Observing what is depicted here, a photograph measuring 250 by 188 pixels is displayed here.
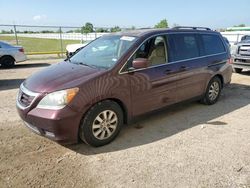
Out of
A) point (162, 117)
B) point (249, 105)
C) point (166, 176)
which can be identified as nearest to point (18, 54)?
point (162, 117)

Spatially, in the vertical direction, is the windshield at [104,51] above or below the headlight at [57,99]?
above

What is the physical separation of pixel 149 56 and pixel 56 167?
94.5 inches

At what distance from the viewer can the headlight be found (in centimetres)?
369

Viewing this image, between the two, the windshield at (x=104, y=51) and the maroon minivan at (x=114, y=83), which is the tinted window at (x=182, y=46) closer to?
the maroon minivan at (x=114, y=83)

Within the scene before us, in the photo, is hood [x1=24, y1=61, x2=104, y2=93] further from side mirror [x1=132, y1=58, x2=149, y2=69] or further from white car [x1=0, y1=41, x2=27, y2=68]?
white car [x1=0, y1=41, x2=27, y2=68]

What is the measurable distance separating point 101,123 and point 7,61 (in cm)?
1034

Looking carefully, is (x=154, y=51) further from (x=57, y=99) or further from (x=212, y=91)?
(x=212, y=91)

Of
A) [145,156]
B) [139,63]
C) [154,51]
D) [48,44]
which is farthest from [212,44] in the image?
[48,44]

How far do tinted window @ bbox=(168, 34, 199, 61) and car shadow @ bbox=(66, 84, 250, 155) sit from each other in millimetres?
1005

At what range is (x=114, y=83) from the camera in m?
4.14

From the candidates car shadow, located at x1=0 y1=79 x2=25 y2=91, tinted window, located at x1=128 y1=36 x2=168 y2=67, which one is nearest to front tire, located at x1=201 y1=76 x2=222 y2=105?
tinted window, located at x1=128 y1=36 x2=168 y2=67

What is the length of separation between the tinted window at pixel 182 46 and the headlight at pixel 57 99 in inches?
86.0

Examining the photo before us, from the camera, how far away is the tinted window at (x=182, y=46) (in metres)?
5.11

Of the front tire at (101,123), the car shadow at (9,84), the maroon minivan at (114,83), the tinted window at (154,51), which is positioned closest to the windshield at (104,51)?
the maroon minivan at (114,83)
